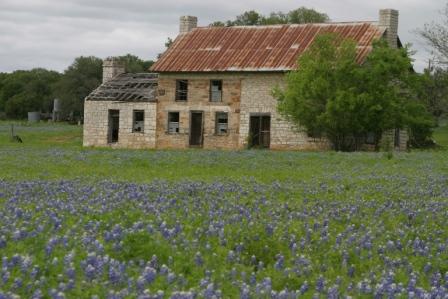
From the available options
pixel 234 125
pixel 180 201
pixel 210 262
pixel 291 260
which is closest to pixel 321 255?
pixel 291 260

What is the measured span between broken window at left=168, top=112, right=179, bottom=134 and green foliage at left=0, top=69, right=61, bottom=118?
181 feet

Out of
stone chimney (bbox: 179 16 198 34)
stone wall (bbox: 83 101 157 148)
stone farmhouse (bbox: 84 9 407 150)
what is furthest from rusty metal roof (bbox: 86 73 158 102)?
stone chimney (bbox: 179 16 198 34)

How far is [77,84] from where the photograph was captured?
89000mm

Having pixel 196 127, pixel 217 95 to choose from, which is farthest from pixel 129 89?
pixel 217 95

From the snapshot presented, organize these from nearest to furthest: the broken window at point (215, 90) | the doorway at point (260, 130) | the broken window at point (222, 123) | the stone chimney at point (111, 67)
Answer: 1. the doorway at point (260, 130)
2. the broken window at point (222, 123)
3. the broken window at point (215, 90)
4. the stone chimney at point (111, 67)

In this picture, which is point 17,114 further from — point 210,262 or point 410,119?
point 210,262

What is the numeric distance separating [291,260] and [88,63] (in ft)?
292

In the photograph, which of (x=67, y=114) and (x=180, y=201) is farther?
(x=67, y=114)

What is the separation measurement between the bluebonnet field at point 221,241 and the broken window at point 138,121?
107ft

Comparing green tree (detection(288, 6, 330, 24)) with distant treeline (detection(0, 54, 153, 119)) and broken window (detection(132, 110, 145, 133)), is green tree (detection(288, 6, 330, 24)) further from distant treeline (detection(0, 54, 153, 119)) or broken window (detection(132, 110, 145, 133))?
broken window (detection(132, 110, 145, 133))

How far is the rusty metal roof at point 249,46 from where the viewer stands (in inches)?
1651

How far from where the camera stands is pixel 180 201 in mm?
10117

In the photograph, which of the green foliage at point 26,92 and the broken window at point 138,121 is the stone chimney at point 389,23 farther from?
the green foliage at point 26,92

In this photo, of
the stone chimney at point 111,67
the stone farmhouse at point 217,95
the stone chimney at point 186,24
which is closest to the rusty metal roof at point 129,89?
the stone farmhouse at point 217,95
